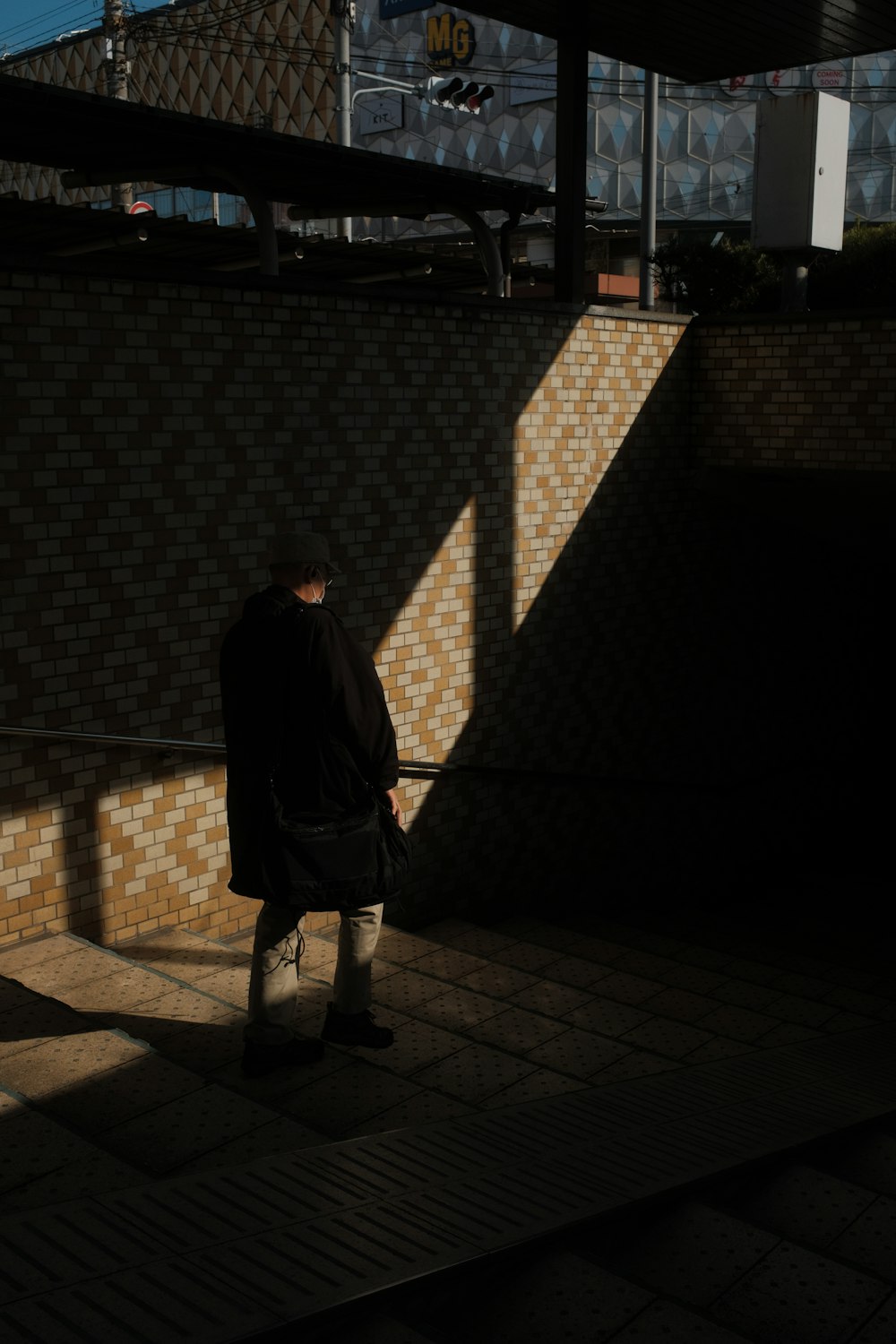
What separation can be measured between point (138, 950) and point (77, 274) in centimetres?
264

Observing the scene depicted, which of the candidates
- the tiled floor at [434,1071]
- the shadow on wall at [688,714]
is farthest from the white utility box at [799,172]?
the tiled floor at [434,1071]

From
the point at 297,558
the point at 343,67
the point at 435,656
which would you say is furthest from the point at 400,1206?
the point at 343,67

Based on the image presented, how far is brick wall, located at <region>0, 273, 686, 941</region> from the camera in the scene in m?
4.74

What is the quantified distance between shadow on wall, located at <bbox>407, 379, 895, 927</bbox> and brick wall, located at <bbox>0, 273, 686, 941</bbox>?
275mm

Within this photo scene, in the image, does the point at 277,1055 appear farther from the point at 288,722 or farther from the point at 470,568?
the point at 470,568

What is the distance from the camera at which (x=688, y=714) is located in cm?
866

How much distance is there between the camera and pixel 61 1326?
2234 mm

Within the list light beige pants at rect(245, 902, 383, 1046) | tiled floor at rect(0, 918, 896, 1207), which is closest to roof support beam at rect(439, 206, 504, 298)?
tiled floor at rect(0, 918, 896, 1207)

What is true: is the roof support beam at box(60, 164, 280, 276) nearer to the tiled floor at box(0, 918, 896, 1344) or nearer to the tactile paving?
the tiled floor at box(0, 918, 896, 1344)

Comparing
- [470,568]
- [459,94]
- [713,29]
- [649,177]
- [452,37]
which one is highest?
[452,37]

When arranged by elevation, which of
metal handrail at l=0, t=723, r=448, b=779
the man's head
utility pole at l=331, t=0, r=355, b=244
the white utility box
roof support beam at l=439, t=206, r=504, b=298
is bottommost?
metal handrail at l=0, t=723, r=448, b=779

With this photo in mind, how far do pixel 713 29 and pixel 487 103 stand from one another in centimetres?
3496

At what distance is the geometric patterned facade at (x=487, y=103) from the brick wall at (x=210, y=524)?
30467mm

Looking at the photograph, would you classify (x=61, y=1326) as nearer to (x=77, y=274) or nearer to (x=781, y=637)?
(x=77, y=274)
